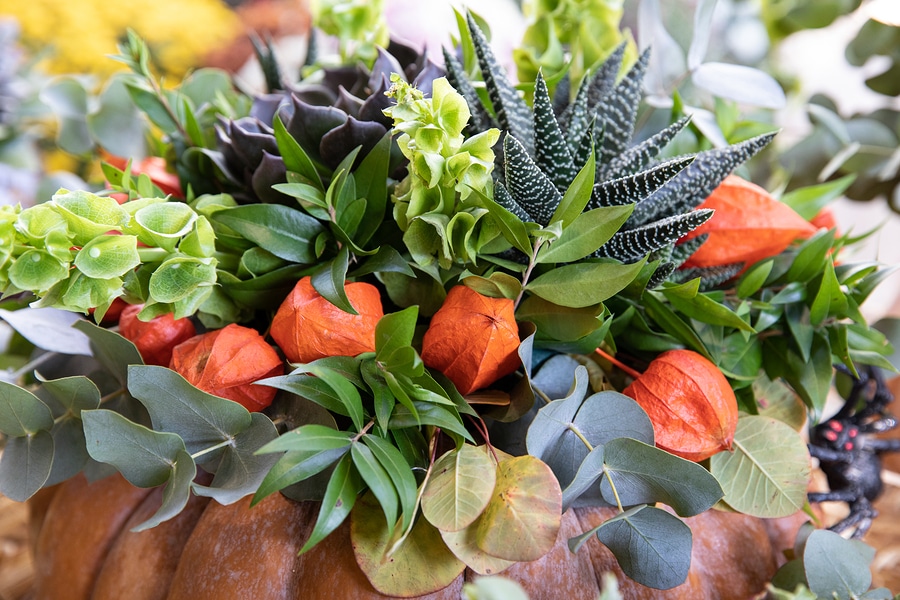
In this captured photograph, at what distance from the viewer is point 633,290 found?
1.21ft

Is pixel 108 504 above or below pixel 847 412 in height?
below

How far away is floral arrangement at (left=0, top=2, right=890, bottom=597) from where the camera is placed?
30 cm

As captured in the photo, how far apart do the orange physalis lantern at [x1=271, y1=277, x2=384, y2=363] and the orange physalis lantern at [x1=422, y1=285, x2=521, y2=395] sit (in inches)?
1.3

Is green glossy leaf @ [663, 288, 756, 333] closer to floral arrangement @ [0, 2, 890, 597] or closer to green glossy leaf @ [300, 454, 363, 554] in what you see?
floral arrangement @ [0, 2, 890, 597]

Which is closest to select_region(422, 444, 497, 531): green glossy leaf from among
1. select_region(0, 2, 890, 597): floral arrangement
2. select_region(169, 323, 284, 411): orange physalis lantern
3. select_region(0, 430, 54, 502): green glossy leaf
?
select_region(0, 2, 890, 597): floral arrangement

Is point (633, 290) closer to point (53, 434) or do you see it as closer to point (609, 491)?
point (609, 491)

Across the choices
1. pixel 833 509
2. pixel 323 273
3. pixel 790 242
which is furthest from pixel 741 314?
pixel 833 509

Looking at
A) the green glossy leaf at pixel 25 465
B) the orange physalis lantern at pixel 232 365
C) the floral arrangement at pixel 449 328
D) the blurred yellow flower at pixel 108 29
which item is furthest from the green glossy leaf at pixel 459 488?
the blurred yellow flower at pixel 108 29

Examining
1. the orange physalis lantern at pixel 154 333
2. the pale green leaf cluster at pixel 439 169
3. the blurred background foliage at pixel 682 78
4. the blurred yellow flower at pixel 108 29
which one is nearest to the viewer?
the pale green leaf cluster at pixel 439 169

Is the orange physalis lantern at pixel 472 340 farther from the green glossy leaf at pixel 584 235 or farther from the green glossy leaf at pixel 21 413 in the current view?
the green glossy leaf at pixel 21 413

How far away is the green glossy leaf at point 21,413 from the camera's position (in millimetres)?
359

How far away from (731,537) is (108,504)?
0.38 m

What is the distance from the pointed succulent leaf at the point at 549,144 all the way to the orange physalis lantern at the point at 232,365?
173 millimetres

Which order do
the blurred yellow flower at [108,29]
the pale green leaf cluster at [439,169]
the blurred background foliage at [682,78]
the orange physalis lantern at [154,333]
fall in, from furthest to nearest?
the blurred yellow flower at [108,29]
the blurred background foliage at [682,78]
the orange physalis lantern at [154,333]
the pale green leaf cluster at [439,169]
